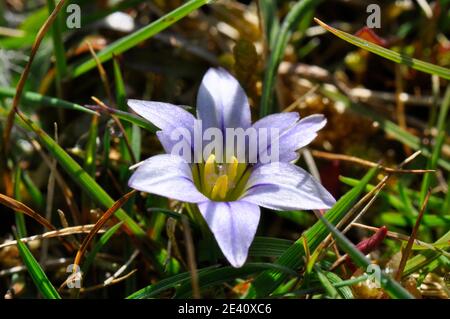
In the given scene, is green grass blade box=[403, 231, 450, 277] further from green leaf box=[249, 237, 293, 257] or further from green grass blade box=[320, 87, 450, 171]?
green grass blade box=[320, 87, 450, 171]

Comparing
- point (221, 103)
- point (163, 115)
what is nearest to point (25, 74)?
point (163, 115)

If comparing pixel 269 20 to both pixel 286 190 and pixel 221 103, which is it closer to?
pixel 221 103

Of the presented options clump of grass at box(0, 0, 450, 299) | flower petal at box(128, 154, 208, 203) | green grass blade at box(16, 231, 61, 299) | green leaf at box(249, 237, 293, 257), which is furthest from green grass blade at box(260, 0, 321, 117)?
green grass blade at box(16, 231, 61, 299)

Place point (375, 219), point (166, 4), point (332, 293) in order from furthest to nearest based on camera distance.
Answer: point (166, 4) < point (375, 219) < point (332, 293)

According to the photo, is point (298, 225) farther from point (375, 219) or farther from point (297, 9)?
point (297, 9)

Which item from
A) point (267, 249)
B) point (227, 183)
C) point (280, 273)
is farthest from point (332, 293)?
point (227, 183)

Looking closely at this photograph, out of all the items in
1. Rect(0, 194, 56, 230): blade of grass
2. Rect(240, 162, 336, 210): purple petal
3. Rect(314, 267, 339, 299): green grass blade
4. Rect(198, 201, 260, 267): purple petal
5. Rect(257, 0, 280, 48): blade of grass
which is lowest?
Rect(314, 267, 339, 299): green grass blade

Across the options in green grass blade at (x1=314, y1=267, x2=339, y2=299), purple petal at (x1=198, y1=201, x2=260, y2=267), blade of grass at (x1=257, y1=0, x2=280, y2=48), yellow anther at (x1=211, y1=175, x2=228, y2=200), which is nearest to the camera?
purple petal at (x1=198, y1=201, x2=260, y2=267)
